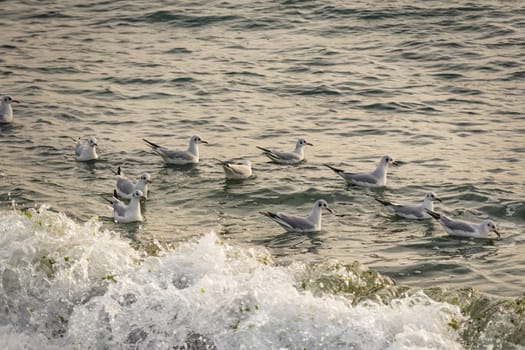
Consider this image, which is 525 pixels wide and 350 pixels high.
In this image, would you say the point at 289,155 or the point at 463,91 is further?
the point at 463,91

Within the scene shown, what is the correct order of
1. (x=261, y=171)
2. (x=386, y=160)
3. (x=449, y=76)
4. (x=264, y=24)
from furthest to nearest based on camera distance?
(x=264, y=24) → (x=449, y=76) → (x=261, y=171) → (x=386, y=160)

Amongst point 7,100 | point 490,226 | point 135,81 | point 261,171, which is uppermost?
point 490,226

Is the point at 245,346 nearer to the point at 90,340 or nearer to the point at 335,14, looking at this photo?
the point at 90,340

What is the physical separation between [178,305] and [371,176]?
20.6ft

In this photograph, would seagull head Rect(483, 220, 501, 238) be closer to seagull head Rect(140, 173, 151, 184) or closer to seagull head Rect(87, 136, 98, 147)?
seagull head Rect(140, 173, 151, 184)

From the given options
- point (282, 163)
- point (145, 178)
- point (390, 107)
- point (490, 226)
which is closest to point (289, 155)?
point (282, 163)

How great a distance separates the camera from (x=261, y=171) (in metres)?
16.5

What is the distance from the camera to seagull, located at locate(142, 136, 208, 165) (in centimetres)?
1675

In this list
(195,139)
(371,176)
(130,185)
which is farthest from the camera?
(195,139)

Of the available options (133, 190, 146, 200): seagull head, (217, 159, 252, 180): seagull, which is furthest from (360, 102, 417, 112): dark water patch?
(133, 190, 146, 200): seagull head

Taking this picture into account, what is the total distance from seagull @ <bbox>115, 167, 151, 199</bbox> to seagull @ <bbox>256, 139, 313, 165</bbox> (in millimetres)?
2287

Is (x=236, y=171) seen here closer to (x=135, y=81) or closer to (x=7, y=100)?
(x=7, y=100)

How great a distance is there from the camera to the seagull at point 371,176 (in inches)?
607

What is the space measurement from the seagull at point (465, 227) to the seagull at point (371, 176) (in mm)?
1884
